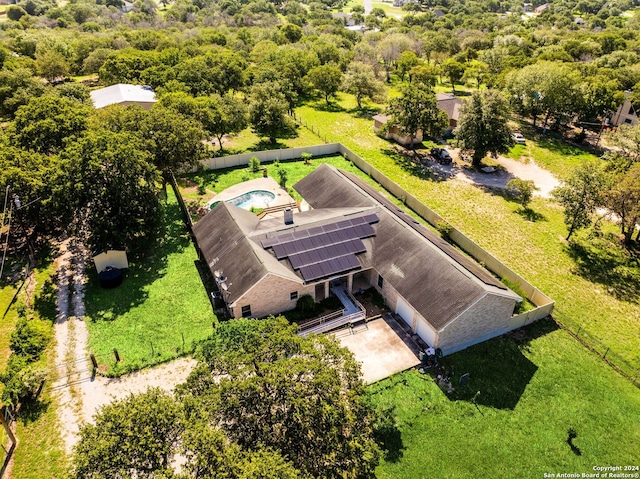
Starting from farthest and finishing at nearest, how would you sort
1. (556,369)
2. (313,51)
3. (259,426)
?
(313,51)
(556,369)
(259,426)

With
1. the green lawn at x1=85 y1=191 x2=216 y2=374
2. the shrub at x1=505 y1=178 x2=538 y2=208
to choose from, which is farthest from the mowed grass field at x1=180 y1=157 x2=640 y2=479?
the shrub at x1=505 y1=178 x2=538 y2=208

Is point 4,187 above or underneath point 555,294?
above

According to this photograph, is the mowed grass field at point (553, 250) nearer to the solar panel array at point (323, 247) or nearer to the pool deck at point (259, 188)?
the solar panel array at point (323, 247)

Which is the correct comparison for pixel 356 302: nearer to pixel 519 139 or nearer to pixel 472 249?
pixel 472 249

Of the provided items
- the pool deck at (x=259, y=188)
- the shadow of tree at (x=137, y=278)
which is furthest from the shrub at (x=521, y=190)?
the shadow of tree at (x=137, y=278)

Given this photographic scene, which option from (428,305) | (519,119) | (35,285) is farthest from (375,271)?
(519,119)

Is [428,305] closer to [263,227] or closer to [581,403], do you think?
[581,403]

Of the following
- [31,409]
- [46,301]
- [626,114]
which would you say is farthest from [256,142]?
[626,114]

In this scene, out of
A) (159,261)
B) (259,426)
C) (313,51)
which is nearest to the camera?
(259,426)
